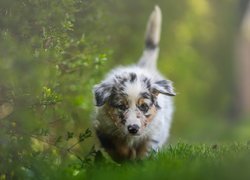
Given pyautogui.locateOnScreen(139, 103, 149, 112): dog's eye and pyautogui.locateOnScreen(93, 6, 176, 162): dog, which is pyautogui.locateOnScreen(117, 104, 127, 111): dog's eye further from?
pyautogui.locateOnScreen(139, 103, 149, 112): dog's eye

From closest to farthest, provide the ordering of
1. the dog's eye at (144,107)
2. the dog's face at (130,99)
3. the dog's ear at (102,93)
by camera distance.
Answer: the dog's face at (130,99)
the dog's eye at (144,107)
the dog's ear at (102,93)

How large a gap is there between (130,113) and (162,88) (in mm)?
567

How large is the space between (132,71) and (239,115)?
11.9 metres

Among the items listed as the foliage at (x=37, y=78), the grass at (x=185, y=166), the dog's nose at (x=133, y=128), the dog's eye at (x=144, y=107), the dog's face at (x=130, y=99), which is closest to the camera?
the grass at (x=185, y=166)

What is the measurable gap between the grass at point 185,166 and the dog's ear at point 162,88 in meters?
0.49

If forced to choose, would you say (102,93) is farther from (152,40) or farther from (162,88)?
(152,40)

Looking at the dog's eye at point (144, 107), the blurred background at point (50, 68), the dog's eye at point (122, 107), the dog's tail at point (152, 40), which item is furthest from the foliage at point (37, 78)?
the dog's tail at point (152, 40)

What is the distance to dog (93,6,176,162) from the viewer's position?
269 inches

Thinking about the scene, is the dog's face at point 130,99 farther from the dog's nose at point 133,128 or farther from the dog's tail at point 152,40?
the dog's tail at point 152,40

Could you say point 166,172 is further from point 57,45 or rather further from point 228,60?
point 228,60

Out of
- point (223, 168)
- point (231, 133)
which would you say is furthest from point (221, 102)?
point (223, 168)

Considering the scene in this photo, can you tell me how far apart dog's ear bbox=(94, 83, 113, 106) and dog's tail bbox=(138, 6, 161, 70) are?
1.64m

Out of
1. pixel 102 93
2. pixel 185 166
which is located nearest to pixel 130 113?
pixel 102 93

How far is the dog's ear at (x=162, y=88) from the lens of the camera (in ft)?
23.4
